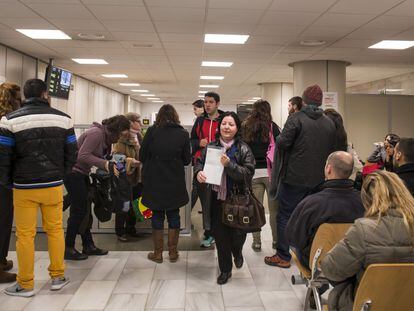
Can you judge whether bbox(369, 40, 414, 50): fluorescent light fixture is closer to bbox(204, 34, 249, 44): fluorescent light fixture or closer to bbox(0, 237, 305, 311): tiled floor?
bbox(204, 34, 249, 44): fluorescent light fixture

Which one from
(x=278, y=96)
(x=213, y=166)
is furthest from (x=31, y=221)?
(x=278, y=96)

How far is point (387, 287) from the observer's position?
4.98 feet

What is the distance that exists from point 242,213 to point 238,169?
324 mm

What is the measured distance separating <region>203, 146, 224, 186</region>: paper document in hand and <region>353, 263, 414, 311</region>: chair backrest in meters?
1.65

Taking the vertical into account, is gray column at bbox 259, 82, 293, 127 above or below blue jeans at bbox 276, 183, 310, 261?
above

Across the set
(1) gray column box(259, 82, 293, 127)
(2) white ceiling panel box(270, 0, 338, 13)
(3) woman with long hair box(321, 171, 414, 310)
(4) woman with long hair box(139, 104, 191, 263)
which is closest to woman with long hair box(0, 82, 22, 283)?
(4) woman with long hair box(139, 104, 191, 263)

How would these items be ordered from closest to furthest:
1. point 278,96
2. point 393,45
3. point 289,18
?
point 289,18 < point 393,45 < point 278,96

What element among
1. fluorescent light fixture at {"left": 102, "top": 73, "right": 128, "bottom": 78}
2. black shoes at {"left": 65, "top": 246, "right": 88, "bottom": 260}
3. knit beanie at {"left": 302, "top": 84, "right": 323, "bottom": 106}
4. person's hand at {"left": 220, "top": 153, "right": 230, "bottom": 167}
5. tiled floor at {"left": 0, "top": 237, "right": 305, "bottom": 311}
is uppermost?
fluorescent light fixture at {"left": 102, "top": 73, "right": 128, "bottom": 78}

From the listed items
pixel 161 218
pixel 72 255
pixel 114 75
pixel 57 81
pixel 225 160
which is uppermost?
pixel 114 75

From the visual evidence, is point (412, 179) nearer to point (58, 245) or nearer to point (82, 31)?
point (58, 245)

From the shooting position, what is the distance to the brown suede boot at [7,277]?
314 cm

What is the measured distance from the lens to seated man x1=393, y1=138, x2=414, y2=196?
8.76 feet

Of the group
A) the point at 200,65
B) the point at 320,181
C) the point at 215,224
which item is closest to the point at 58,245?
the point at 215,224

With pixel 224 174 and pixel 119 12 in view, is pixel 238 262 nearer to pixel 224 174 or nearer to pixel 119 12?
pixel 224 174
